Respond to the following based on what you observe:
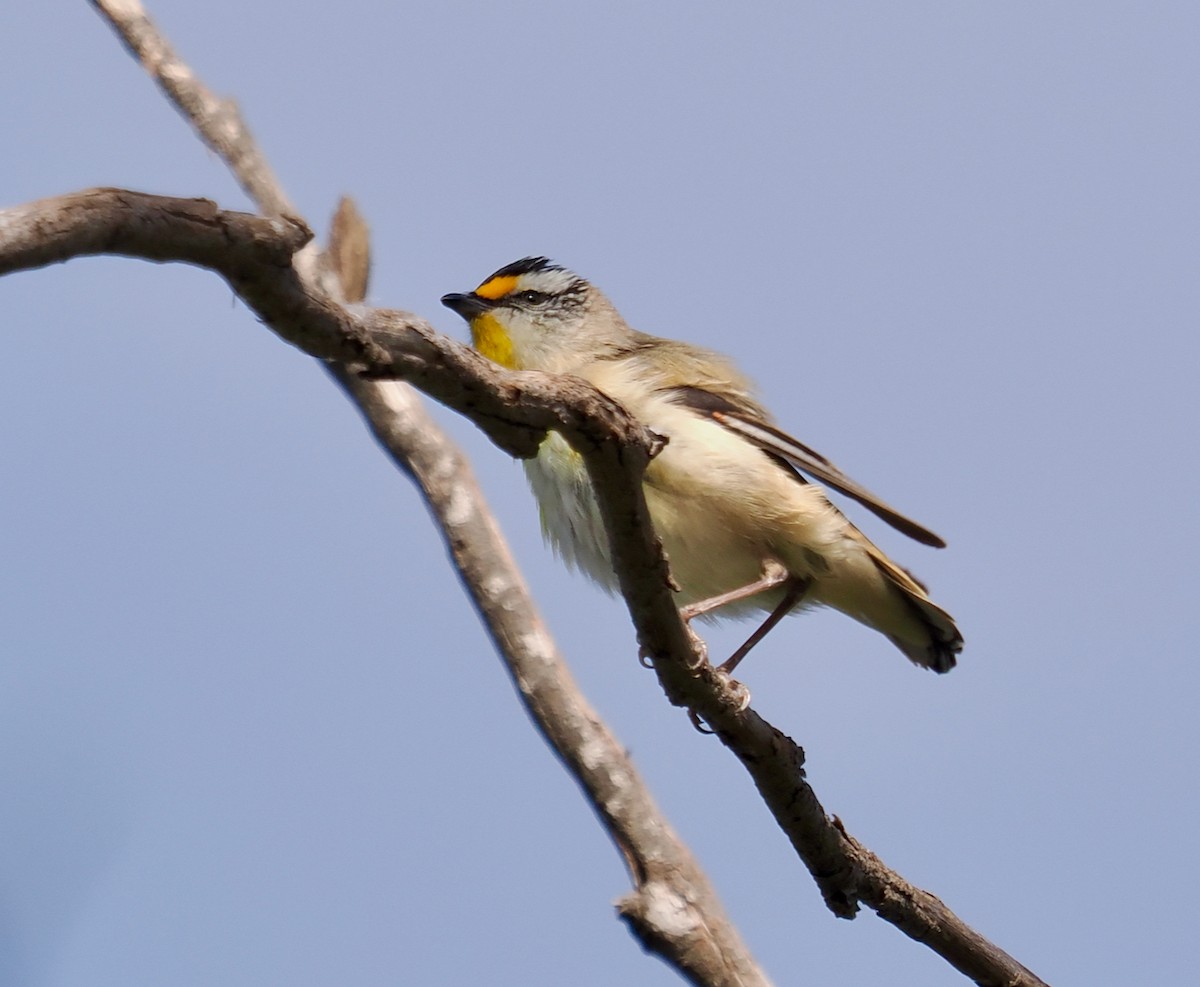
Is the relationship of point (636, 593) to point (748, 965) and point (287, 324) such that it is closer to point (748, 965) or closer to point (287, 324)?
point (287, 324)

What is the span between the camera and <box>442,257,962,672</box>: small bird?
5645 mm

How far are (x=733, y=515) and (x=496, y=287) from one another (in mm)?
2470

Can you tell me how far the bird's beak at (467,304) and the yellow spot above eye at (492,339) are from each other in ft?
0.11

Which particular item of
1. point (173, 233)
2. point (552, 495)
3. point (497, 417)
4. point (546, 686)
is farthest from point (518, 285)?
point (173, 233)

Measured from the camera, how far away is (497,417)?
350 cm

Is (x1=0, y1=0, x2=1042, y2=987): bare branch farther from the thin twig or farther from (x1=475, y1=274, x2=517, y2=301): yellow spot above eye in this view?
(x1=475, y1=274, x2=517, y2=301): yellow spot above eye

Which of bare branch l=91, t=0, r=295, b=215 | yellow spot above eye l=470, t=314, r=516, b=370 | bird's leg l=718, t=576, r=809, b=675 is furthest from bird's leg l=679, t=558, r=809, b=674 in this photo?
bare branch l=91, t=0, r=295, b=215

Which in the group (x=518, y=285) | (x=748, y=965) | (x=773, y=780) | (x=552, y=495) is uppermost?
(x=518, y=285)

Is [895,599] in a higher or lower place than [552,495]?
lower

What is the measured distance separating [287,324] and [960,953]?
3652mm

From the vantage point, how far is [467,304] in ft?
24.1

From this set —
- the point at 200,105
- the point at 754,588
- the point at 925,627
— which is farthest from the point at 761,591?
the point at 200,105

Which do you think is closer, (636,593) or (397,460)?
(636,593)

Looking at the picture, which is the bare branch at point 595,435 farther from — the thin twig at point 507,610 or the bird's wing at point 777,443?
the bird's wing at point 777,443
